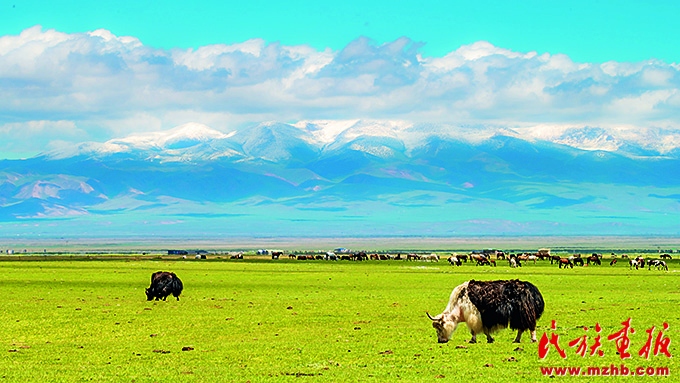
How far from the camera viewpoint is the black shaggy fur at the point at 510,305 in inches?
790

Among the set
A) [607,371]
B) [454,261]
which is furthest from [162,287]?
[454,261]

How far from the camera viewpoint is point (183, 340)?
22.0 m

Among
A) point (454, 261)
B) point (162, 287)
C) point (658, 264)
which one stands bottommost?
point (162, 287)

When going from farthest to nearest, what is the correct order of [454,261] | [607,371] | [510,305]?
[454,261] < [510,305] < [607,371]

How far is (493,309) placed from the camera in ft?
66.6

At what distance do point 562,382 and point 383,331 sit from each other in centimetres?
827

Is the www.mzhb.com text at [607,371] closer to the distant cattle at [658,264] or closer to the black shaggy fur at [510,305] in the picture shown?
the black shaggy fur at [510,305]

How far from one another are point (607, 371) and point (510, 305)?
147 inches

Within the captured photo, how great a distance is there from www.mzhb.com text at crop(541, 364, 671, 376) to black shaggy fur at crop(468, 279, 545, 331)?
2.95 meters

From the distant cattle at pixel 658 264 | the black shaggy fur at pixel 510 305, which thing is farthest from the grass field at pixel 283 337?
the distant cattle at pixel 658 264

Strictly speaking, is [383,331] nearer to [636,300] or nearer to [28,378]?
[28,378]

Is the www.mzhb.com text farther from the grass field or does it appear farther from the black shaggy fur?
the black shaggy fur

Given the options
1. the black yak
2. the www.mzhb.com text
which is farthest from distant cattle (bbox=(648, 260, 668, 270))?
the www.mzhb.com text

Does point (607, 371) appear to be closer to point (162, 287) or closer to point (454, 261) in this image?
point (162, 287)
